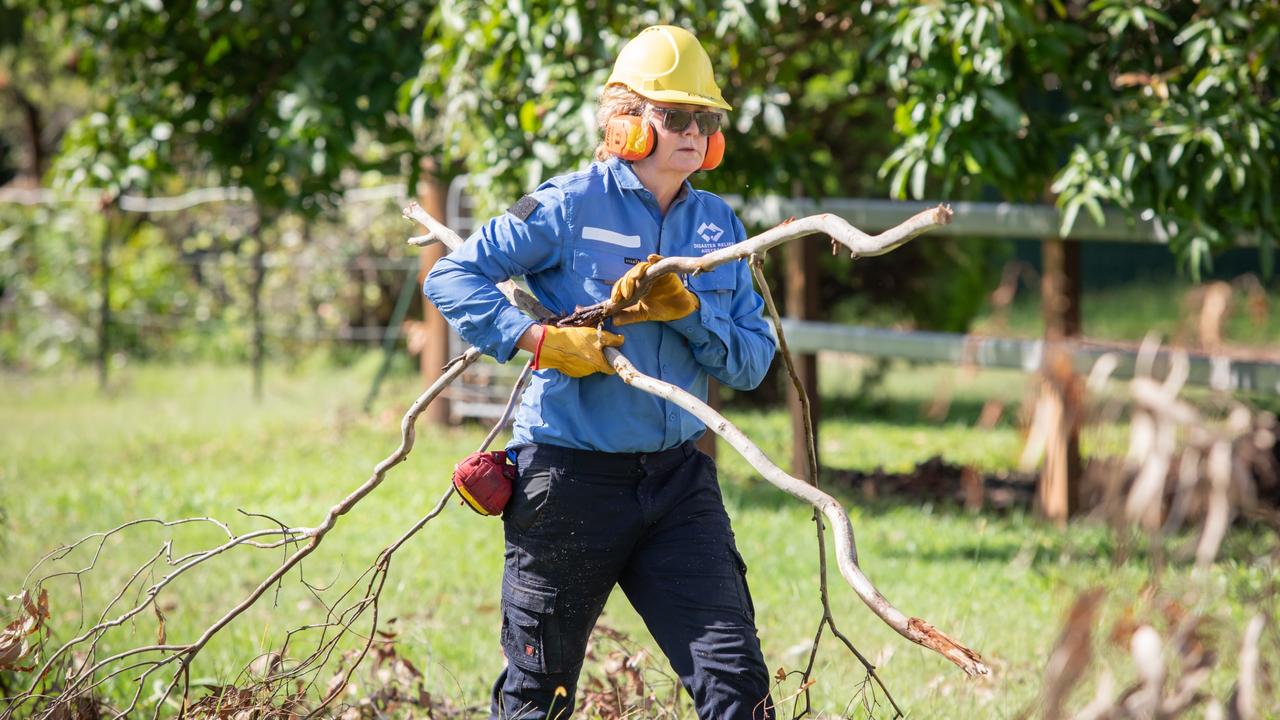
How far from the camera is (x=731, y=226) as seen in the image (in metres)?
3.25

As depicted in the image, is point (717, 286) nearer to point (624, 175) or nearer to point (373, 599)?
point (624, 175)

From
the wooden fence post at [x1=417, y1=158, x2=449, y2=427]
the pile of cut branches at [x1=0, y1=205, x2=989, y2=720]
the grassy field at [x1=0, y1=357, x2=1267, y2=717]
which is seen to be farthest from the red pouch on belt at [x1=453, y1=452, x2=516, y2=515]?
the wooden fence post at [x1=417, y1=158, x2=449, y2=427]

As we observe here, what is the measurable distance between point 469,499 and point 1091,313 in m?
15.2

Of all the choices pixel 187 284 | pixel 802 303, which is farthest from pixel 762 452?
pixel 187 284

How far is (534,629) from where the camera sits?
3.07 m

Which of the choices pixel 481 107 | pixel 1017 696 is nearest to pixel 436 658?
pixel 1017 696

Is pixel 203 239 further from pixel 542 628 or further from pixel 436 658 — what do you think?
pixel 542 628

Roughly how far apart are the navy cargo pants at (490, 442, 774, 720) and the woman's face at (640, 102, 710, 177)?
25.9 inches

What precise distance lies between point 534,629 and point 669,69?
1299mm

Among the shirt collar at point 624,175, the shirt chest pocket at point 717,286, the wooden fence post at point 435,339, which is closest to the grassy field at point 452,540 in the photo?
the wooden fence post at point 435,339

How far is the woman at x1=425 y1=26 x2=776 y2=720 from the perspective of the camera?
301 cm

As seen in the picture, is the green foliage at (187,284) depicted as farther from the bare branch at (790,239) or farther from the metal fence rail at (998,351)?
the bare branch at (790,239)

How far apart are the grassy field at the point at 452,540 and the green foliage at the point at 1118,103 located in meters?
1.36

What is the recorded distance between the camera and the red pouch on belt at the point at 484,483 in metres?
3.04
